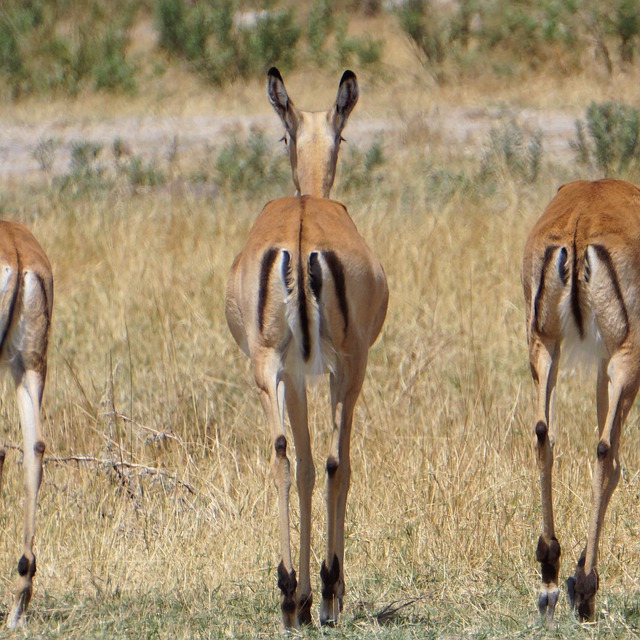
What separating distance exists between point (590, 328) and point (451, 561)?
50.1 inches

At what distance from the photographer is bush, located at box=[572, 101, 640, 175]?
11.9 meters

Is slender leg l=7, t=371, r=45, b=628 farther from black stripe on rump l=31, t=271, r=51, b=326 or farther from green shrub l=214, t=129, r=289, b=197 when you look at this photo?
green shrub l=214, t=129, r=289, b=197

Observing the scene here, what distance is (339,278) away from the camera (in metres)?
4.41

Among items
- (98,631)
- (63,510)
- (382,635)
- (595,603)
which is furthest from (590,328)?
(63,510)

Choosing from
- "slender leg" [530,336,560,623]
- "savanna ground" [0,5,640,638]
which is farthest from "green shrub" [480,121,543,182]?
"slender leg" [530,336,560,623]

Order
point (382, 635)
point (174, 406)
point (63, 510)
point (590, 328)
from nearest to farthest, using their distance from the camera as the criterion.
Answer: point (382, 635)
point (590, 328)
point (63, 510)
point (174, 406)

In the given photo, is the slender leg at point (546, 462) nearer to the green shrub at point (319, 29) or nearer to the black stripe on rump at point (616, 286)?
the black stripe on rump at point (616, 286)

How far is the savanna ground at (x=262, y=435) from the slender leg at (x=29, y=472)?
0.12 meters

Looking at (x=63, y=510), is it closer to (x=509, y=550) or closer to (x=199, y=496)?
(x=199, y=496)

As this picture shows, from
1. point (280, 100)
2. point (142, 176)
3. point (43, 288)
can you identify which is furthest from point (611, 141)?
point (43, 288)

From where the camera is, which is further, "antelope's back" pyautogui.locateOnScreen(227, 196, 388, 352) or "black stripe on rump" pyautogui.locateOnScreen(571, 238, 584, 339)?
"black stripe on rump" pyautogui.locateOnScreen(571, 238, 584, 339)

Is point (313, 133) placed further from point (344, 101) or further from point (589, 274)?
point (589, 274)

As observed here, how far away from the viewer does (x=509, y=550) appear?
17.5ft

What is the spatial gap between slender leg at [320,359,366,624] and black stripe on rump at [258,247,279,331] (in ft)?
1.19
